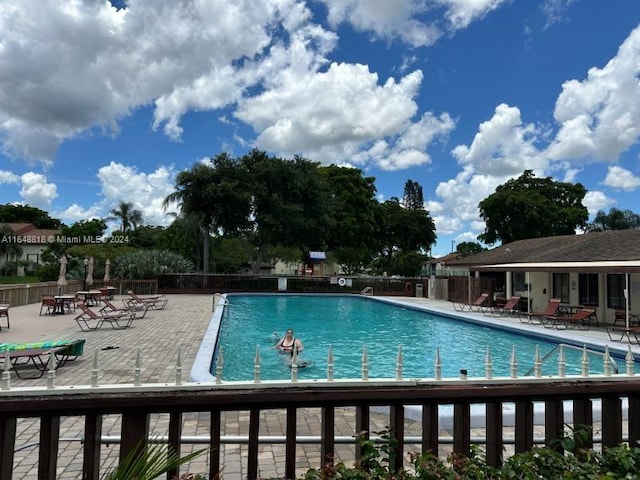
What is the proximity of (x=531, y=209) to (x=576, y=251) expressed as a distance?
21800 millimetres

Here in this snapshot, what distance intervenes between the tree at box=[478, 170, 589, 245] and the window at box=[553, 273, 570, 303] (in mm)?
21213

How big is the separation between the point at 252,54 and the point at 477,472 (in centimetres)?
1821

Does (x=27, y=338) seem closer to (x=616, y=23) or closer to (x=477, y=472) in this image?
(x=477, y=472)

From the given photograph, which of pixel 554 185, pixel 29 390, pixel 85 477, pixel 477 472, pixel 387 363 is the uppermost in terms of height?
pixel 554 185

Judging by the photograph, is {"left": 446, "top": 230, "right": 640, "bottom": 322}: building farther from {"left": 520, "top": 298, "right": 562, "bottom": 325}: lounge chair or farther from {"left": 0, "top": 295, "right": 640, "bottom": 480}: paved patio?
{"left": 0, "top": 295, "right": 640, "bottom": 480}: paved patio

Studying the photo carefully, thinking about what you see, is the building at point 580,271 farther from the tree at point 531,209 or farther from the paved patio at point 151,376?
the tree at point 531,209

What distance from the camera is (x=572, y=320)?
14.1m

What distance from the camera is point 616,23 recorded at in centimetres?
1569

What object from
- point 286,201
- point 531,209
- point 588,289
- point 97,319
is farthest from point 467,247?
point 97,319

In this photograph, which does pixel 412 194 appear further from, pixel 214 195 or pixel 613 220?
pixel 214 195

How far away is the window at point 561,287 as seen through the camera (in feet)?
59.9

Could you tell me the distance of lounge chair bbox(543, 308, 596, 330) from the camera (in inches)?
545

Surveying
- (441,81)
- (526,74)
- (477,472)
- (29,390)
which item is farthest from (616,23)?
(29,390)

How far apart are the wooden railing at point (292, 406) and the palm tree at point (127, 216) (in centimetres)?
6105
